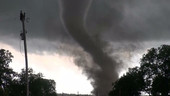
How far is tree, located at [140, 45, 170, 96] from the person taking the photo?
105 metres

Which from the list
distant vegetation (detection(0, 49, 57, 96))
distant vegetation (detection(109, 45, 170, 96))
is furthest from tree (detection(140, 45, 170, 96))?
distant vegetation (detection(0, 49, 57, 96))

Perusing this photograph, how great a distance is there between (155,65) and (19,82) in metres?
47.1

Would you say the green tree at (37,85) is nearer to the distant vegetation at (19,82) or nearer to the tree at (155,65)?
the distant vegetation at (19,82)

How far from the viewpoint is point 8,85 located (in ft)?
393

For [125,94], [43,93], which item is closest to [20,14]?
[125,94]

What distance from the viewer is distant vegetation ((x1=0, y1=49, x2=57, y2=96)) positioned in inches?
4562

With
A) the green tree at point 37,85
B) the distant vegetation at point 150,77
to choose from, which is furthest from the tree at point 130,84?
the green tree at point 37,85

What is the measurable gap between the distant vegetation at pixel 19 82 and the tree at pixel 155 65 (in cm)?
A: 4043

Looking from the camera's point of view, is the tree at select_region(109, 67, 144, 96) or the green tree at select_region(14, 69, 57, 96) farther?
the green tree at select_region(14, 69, 57, 96)

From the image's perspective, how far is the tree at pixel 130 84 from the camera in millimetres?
110312

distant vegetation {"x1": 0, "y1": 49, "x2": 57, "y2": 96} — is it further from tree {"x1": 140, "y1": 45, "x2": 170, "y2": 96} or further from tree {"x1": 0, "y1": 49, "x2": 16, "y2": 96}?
tree {"x1": 140, "y1": 45, "x2": 170, "y2": 96}

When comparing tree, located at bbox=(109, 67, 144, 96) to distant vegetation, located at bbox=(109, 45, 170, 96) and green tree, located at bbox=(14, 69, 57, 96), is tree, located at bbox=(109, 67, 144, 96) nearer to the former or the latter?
distant vegetation, located at bbox=(109, 45, 170, 96)

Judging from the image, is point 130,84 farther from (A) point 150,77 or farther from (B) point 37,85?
(B) point 37,85

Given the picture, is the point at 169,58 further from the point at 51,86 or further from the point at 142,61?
the point at 51,86
